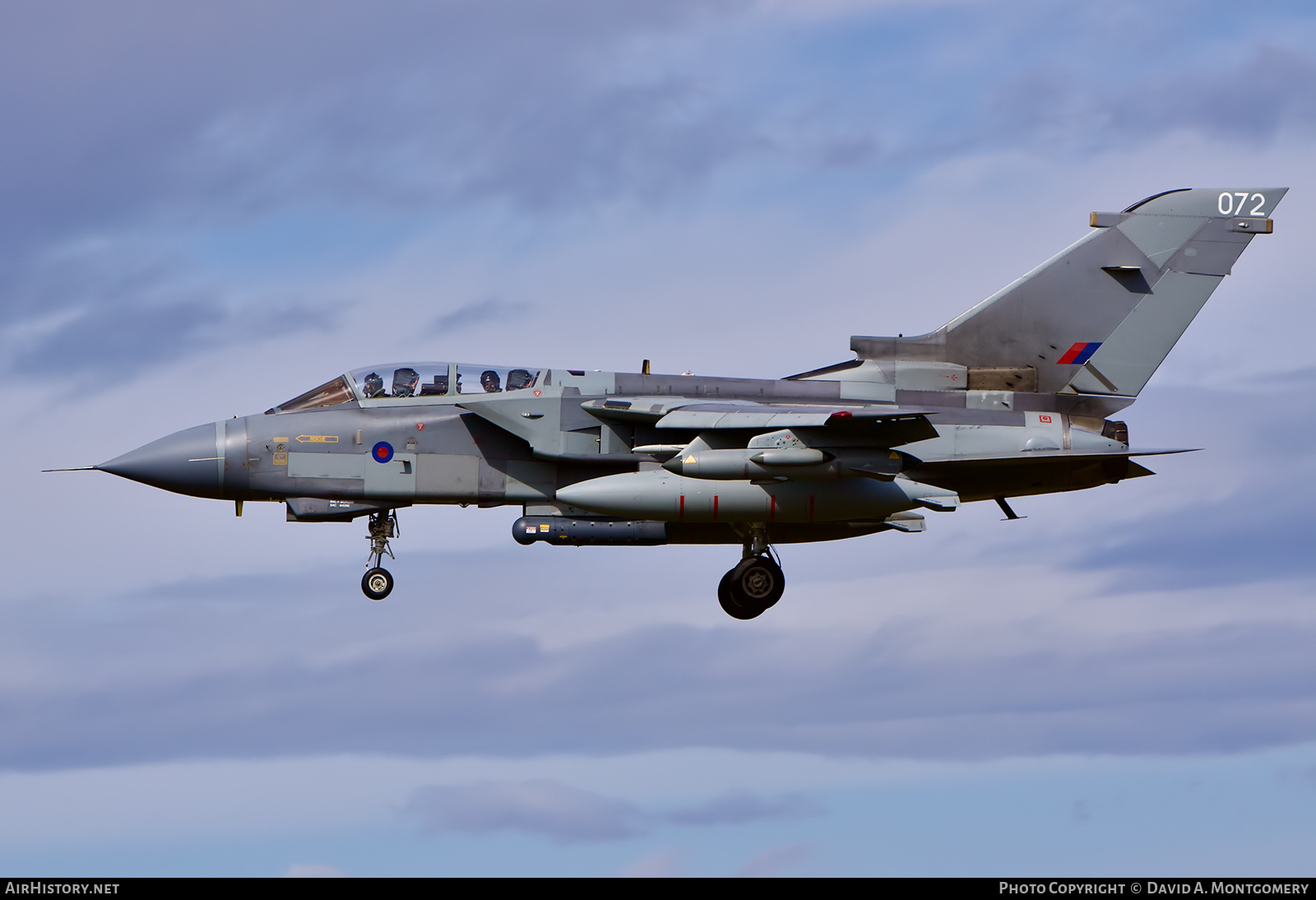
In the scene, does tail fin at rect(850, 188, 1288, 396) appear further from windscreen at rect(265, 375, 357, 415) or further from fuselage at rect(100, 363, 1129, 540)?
windscreen at rect(265, 375, 357, 415)

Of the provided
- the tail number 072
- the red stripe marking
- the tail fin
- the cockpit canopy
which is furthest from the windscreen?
the tail number 072

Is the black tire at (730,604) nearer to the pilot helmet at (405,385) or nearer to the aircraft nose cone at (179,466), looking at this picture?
the pilot helmet at (405,385)

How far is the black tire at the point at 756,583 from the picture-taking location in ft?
76.0

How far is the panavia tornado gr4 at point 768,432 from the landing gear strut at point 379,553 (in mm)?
31

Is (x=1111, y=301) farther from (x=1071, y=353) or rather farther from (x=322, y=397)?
(x=322, y=397)

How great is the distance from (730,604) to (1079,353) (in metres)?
6.40

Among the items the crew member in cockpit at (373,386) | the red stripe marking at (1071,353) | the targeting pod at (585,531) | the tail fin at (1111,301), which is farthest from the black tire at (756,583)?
the crew member in cockpit at (373,386)

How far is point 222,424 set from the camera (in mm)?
22359

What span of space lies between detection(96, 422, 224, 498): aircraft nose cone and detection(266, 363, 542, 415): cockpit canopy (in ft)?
3.45

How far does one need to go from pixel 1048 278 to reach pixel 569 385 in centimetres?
746

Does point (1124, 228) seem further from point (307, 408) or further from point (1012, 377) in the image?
point (307, 408)

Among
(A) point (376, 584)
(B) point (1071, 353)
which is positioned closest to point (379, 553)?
(A) point (376, 584)

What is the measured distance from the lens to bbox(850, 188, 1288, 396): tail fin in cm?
2375
